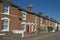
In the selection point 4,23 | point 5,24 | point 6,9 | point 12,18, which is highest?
point 6,9

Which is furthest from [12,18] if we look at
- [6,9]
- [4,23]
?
[4,23]

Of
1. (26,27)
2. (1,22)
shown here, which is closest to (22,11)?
(26,27)

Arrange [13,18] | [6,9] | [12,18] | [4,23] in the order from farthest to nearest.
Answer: [13,18] → [12,18] → [6,9] → [4,23]

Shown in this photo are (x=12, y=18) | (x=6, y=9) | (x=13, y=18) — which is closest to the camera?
(x=6, y=9)

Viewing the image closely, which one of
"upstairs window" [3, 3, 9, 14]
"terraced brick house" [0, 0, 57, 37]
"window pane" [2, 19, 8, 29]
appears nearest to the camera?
"terraced brick house" [0, 0, 57, 37]

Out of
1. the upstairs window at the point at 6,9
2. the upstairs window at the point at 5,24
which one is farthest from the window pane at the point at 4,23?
the upstairs window at the point at 6,9

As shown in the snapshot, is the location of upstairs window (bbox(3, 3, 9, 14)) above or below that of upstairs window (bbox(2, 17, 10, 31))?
above

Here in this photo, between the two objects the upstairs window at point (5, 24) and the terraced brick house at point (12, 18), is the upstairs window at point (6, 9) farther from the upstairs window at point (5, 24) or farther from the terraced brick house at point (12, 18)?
the upstairs window at point (5, 24)

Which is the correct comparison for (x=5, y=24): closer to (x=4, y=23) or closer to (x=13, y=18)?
(x=4, y=23)

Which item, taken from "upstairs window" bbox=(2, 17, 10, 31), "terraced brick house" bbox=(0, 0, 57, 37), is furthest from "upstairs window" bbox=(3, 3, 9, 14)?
"upstairs window" bbox=(2, 17, 10, 31)

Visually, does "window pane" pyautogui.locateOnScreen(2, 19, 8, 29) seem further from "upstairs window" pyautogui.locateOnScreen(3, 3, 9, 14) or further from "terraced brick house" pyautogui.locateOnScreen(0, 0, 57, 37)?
"upstairs window" pyautogui.locateOnScreen(3, 3, 9, 14)

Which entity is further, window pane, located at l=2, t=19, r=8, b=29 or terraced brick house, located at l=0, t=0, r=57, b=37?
window pane, located at l=2, t=19, r=8, b=29

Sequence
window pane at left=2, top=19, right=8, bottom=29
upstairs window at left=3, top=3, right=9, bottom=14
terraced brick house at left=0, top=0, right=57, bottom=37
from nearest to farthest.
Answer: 1. terraced brick house at left=0, top=0, right=57, bottom=37
2. window pane at left=2, top=19, right=8, bottom=29
3. upstairs window at left=3, top=3, right=9, bottom=14

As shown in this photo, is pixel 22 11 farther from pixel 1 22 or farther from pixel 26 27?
pixel 1 22
